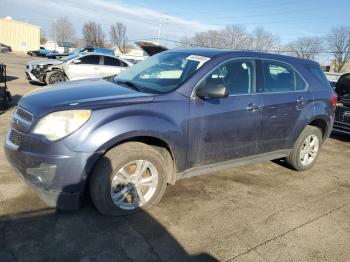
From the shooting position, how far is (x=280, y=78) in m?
4.96

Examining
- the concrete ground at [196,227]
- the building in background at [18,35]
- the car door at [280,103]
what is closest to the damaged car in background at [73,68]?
the concrete ground at [196,227]

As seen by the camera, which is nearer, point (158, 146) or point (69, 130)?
point (69, 130)

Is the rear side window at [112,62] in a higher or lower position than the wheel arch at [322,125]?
higher

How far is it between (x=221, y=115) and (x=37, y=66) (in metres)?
11.5

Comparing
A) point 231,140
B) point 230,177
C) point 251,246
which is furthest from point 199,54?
point 251,246

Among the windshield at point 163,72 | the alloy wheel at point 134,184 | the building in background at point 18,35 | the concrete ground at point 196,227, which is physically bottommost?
the concrete ground at point 196,227

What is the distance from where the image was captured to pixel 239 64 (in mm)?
4449

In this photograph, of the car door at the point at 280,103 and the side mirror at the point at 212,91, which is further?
the car door at the point at 280,103

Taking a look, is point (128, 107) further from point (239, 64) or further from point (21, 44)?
point (21, 44)

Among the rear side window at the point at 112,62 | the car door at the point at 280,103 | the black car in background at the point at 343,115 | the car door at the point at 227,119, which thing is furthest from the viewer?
the rear side window at the point at 112,62

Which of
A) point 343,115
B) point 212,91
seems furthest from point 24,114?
point 343,115

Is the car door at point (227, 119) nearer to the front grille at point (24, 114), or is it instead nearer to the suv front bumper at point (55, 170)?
the suv front bumper at point (55, 170)

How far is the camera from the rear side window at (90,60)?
13.5 metres

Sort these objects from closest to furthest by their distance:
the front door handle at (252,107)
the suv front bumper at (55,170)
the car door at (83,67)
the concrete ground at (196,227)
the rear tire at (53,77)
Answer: the concrete ground at (196,227), the suv front bumper at (55,170), the front door handle at (252,107), the car door at (83,67), the rear tire at (53,77)
